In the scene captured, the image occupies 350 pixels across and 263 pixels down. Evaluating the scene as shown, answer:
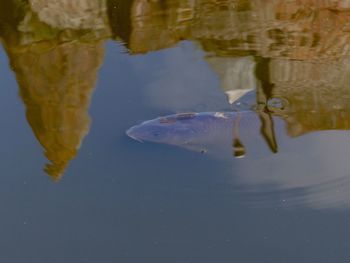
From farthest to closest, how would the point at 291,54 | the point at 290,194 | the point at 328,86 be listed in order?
the point at 291,54
the point at 328,86
the point at 290,194

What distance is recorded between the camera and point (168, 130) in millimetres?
2410

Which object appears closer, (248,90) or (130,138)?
(130,138)

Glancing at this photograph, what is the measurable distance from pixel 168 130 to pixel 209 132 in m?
0.17

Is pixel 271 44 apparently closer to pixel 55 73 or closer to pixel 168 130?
pixel 168 130

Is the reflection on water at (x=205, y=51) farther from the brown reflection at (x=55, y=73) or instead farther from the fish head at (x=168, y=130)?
the fish head at (x=168, y=130)

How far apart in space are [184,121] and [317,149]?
0.55 m

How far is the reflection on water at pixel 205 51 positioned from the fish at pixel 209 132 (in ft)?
0.05

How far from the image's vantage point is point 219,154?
93.3 inches

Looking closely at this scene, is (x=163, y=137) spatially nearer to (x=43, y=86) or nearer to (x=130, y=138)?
(x=130, y=138)

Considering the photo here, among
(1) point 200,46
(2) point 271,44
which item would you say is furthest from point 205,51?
(2) point 271,44

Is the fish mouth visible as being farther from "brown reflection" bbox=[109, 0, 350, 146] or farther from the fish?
"brown reflection" bbox=[109, 0, 350, 146]

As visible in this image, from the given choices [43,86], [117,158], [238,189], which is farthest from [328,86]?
[43,86]

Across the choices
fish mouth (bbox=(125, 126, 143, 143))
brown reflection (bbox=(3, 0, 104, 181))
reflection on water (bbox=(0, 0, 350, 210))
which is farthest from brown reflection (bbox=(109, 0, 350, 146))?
fish mouth (bbox=(125, 126, 143, 143))

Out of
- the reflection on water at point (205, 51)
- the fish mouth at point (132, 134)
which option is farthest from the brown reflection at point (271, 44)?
the fish mouth at point (132, 134)
